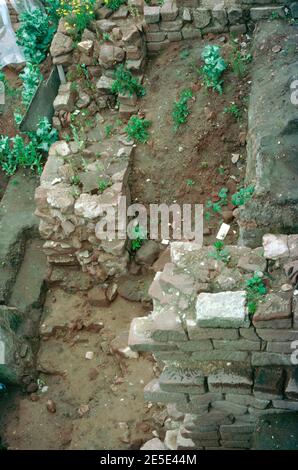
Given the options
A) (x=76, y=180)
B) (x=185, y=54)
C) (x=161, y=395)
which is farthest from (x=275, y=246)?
(x=185, y=54)

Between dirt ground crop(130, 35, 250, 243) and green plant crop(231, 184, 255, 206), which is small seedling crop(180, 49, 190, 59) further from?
green plant crop(231, 184, 255, 206)

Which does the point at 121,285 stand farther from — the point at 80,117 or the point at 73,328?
the point at 80,117

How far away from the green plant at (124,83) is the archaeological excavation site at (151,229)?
17mm

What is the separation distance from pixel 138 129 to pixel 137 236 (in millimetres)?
1224

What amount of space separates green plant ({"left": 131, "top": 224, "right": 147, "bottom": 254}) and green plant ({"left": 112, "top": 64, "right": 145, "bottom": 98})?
1636 millimetres

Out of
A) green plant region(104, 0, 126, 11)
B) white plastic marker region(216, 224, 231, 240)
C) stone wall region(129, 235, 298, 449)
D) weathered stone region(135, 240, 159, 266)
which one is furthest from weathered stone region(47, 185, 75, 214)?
green plant region(104, 0, 126, 11)

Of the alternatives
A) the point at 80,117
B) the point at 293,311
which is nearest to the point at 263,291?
the point at 293,311

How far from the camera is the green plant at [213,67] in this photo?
22.1ft

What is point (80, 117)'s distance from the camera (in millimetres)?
7270

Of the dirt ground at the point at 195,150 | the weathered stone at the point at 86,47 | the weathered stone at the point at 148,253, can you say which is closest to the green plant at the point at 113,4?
the weathered stone at the point at 86,47

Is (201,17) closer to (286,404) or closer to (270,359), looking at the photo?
(270,359)

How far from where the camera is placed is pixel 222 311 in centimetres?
408

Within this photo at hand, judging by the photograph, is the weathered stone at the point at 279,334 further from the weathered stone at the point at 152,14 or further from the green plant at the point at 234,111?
the weathered stone at the point at 152,14

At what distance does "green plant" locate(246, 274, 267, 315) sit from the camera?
164 inches
